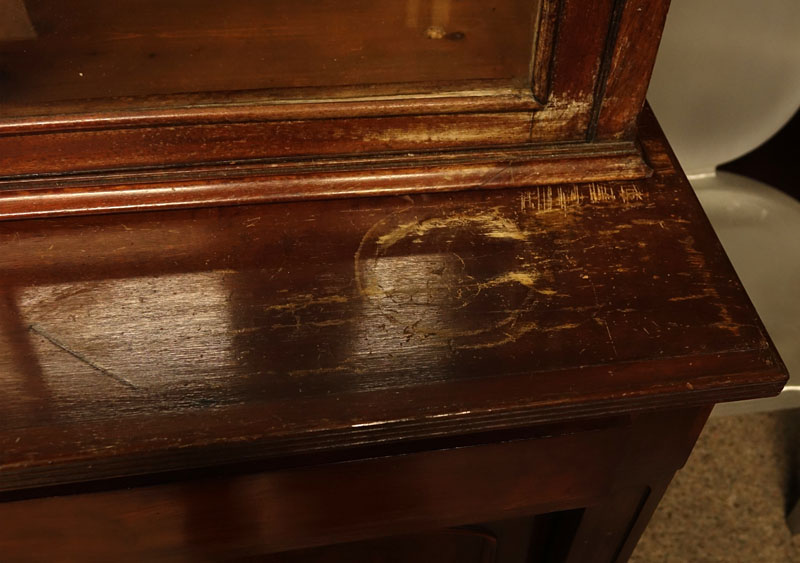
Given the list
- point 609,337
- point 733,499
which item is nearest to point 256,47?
point 609,337

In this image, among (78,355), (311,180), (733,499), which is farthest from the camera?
(733,499)

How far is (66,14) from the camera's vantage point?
1.90 feet

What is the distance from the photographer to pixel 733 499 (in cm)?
129

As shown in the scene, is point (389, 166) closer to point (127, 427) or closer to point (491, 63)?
point (491, 63)

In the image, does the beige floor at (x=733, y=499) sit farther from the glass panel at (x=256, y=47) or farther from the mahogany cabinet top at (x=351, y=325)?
the glass panel at (x=256, y=47)

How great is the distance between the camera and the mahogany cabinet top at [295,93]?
0.59 m

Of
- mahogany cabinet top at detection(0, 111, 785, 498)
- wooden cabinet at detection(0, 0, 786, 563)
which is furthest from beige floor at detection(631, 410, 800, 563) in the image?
mahogany cabinet top at detection(0, 111, 785, 498)

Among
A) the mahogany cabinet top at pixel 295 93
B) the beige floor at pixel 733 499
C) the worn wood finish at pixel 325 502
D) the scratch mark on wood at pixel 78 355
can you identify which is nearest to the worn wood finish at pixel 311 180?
the mahogany cabinet top at pixel 295 93

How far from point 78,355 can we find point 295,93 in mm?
259

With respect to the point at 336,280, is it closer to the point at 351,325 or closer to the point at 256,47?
the point at 351,325

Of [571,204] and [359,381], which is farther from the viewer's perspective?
[571,204]

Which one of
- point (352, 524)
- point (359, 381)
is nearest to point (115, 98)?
point (359, 381)

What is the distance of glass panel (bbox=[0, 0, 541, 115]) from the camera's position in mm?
584

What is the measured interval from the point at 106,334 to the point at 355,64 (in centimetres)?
28
